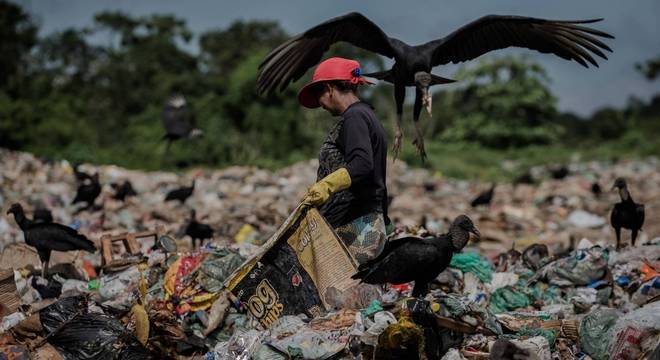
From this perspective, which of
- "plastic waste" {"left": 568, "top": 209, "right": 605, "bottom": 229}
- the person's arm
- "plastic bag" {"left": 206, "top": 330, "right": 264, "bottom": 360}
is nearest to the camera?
the person's arm

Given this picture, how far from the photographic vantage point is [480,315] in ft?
11.4

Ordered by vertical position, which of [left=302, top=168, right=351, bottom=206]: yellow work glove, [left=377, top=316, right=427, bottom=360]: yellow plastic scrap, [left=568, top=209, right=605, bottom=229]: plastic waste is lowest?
[left=568, top=209, right=605, bottom=229]: plastic waste

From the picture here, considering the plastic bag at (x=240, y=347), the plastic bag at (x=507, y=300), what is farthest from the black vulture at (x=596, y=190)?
the plastic bag at (x=240, y=347)

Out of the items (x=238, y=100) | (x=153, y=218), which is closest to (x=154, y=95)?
(x=238, y=100)

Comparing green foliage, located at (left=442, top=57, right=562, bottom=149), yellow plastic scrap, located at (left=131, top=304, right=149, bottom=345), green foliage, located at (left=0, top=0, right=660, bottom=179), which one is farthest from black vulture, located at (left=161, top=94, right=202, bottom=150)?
green foliage, located at (left=442, top=57, right=562, bottom=149)

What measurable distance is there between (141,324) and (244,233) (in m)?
3.86

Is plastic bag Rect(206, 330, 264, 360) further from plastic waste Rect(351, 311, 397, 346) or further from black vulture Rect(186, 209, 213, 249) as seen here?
black vulture Rect(186, 209, 213, 249)

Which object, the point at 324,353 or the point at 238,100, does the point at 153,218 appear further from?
the point at 238,100

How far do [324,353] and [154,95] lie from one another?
91.4 feet

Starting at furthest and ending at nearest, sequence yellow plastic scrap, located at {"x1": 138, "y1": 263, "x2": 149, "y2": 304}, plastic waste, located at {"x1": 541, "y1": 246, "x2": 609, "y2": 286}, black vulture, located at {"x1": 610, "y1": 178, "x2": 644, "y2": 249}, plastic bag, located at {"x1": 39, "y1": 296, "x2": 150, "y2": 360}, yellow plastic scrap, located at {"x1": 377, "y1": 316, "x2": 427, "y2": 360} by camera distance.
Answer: black vulture, located at {"x1": 610, "y1": 178, "x2": 644, "y2": 249} < plastic waste, located at {"x1": 541, "y1": 246, "x2": 609, "y2": 286} < yellow plastic scrap, located at {"x1": 138, "y1": 263, "x2": 149, "y2": 304} < plastic bag, located at {"x1": 39, "y1": 296, "x2": 150, "y2": 360} < yellow plastic scrap, located at {"x1": 377, "y1": 316, "x2": 427, "y2": 360}

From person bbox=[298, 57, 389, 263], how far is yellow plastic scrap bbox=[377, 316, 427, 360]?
1.90 feet

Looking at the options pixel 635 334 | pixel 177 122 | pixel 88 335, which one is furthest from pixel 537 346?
pixel 177 122

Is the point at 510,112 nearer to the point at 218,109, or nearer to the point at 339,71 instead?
the point at 218,109

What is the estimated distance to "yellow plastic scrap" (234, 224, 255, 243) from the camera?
24.6 feet
